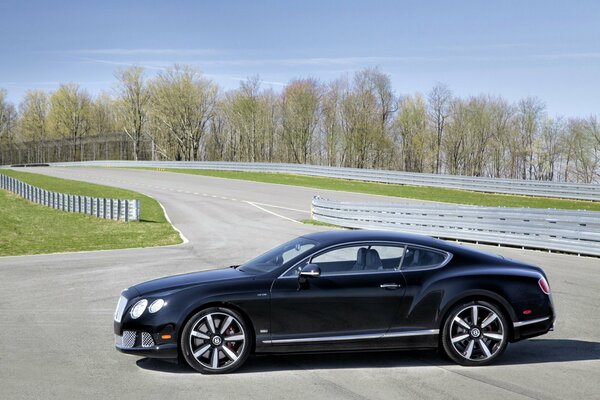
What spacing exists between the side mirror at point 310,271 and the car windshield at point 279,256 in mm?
319

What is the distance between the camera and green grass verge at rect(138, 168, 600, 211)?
36.1 m

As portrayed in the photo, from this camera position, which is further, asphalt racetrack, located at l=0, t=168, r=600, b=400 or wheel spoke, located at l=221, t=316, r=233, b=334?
wheel spoke, located at l=221, t=316, r=233, b=334

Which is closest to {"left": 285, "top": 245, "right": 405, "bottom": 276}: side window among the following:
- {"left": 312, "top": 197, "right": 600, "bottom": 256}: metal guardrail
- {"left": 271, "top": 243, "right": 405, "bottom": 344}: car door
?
{"left": 271, "top": 243, "right": 405, "bottom": 344}: car door

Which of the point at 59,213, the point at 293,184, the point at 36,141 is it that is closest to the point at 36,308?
the point at 59,213

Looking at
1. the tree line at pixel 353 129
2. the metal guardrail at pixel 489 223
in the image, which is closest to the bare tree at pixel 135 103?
the tree line at pixel 353 129

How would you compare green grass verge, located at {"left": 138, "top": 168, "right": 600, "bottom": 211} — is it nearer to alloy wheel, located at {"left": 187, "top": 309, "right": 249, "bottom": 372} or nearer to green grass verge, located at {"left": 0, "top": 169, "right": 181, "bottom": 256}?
green grass verge, located at {"left": 0, "top": 169, "right": 181, "bottom": 256}

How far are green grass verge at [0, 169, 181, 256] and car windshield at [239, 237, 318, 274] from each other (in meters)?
13.4

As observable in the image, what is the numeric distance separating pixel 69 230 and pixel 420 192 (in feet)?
77.7

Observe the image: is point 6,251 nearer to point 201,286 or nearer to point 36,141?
point 201,286

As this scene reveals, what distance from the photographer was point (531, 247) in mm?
19172

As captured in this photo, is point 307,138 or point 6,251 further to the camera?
point 307,138

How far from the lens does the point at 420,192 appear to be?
4216cm

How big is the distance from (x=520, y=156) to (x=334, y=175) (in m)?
38.1

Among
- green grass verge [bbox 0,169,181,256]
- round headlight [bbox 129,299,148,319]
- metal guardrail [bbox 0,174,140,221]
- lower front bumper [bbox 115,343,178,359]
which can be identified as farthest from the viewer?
metal guardrail [bbox 0,174,140,221]
